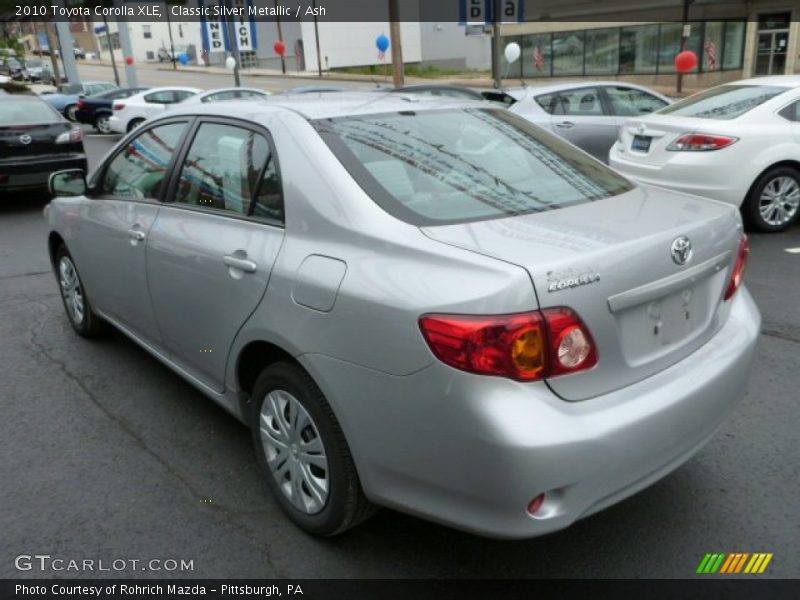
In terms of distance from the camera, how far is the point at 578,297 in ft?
6.91

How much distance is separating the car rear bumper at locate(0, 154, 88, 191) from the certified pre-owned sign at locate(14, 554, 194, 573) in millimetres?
8089

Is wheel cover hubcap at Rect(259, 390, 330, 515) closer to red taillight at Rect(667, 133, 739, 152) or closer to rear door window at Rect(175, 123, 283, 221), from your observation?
rear door window at Rect(175, 123, 283, 221)

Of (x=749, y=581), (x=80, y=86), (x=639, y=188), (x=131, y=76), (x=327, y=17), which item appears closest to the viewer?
(x=749, y=581)

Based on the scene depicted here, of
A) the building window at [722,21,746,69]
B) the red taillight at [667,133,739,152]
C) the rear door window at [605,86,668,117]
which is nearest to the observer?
the red taillight at [667,133,739,152]

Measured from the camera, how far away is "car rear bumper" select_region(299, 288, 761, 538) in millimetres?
2029

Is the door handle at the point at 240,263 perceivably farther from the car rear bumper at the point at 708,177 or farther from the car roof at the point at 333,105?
the car rear bumper at the point at 708,177

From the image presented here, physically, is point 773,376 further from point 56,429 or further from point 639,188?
point 56,429

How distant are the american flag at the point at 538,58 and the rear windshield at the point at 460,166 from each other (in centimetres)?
3676

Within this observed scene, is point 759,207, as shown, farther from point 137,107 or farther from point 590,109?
point 137,107

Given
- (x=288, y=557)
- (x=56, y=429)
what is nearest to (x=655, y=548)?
(x=288, y=557)

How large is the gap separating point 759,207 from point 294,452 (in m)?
6.01

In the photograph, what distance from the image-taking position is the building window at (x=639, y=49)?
32.6m

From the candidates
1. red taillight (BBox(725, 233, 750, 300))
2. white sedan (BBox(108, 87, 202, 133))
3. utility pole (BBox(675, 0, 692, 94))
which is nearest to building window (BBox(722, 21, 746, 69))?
utility pole (BBox(675, 0, 692, 94))

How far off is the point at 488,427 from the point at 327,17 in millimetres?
59830
